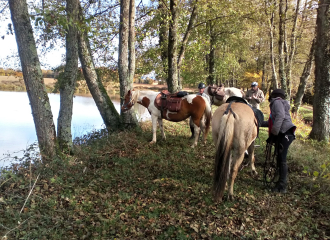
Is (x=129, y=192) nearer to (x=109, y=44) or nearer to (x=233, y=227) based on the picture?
(x=233, y=227)

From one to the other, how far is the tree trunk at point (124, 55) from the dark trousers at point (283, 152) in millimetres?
5304

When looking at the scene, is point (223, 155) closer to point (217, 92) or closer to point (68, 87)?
point (68, 87)

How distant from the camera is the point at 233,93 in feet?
29.7

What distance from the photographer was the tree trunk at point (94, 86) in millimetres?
7413

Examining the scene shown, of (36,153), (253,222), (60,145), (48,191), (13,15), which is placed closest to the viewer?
(253,222)

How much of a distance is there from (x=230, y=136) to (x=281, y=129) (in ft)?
3.72

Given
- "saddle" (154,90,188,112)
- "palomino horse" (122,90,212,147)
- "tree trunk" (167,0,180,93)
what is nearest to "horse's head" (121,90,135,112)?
"palomino horse" (122,90,212,147)

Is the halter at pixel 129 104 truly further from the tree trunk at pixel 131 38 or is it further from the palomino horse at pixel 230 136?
the palomino horse at pixel 230 136

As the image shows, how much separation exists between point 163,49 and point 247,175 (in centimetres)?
999

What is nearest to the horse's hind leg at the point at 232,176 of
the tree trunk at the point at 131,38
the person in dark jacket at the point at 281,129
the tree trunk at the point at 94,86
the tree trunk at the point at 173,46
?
the person in dark jacket at the point at 281,129

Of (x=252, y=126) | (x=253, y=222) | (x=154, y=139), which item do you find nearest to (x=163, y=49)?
(x=154, y=139)

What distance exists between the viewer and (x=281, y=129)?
13.3ft

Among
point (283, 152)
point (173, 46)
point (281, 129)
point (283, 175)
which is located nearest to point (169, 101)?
point (281, 129)

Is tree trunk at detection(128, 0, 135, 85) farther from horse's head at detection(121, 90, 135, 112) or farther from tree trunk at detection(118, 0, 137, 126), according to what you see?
horse's head at detection(121, 90, 135, 112)
